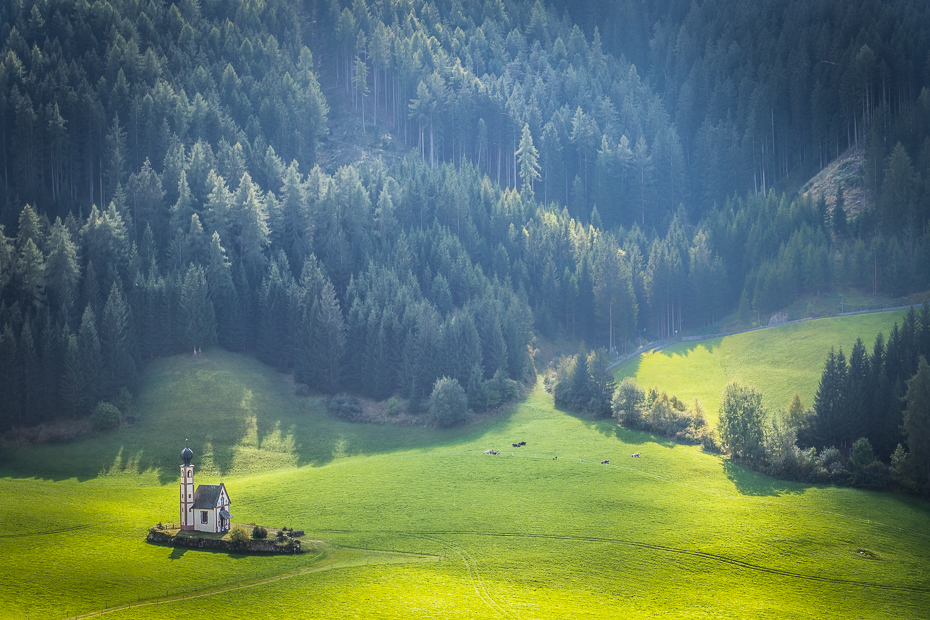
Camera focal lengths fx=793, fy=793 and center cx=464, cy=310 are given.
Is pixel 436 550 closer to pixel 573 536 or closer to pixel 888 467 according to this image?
pixel 573 536

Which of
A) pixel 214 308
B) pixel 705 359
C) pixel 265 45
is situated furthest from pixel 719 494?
pixel 265 45

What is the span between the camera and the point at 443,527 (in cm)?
8031

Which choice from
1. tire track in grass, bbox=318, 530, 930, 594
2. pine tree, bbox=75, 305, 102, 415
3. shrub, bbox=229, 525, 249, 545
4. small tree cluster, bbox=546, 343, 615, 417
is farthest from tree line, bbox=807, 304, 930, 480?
pine tree, bbox=75, 305, 102, 415

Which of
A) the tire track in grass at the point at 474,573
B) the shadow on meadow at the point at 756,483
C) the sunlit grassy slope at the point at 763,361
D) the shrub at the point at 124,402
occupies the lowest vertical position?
the tire track in grass at the point at 474,573

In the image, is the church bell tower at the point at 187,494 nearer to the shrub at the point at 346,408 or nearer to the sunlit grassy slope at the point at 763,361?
the shrub at the point at 346,408

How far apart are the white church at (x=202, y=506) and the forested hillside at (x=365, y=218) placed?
45.9 m

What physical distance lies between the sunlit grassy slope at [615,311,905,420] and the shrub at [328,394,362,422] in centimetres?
4403

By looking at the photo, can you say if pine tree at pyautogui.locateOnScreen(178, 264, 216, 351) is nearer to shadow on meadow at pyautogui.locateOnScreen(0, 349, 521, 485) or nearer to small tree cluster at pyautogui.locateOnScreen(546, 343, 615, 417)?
shadow on meadow at pyautogui.locateOnScreen(0, 349, 521, 485)

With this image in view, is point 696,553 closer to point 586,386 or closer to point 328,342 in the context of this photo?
point 586,386

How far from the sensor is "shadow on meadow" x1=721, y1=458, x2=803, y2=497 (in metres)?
88.2

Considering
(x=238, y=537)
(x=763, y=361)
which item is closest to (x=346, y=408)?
(x=238, y=537)

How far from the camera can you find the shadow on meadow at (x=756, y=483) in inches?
3472

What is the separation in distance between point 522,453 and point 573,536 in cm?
2474

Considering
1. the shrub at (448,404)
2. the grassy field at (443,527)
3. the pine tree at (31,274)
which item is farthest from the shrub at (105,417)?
the shrub at (448,404)
